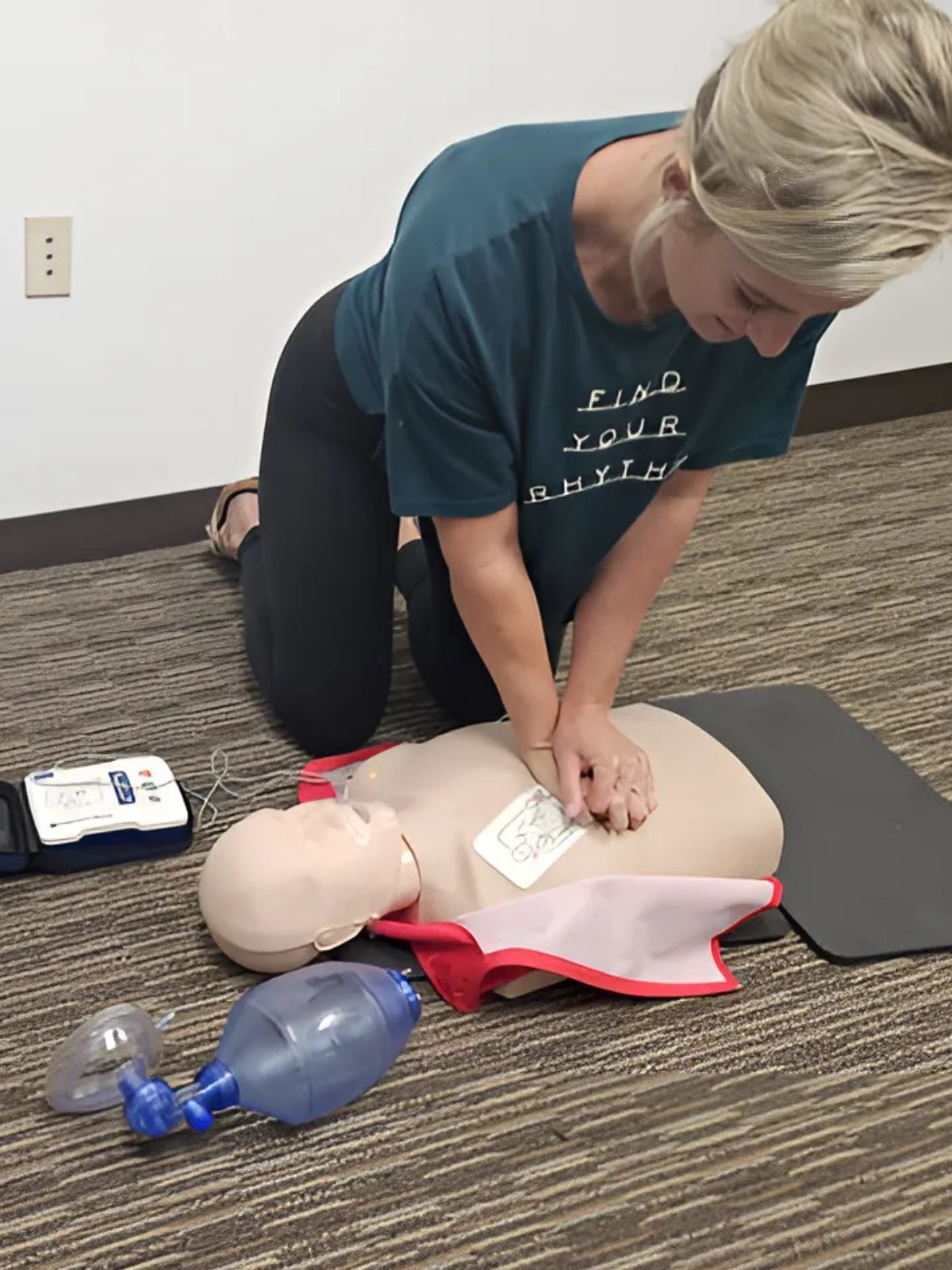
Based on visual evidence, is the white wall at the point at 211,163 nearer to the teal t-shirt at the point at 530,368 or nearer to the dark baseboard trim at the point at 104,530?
the dark baseboard trim at the point at 104,530

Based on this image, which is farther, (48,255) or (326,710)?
(48,255)

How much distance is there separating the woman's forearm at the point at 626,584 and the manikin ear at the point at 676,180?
0.40 m

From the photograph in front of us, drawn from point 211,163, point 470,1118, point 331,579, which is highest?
point 211,163

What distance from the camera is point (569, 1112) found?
3.88ft

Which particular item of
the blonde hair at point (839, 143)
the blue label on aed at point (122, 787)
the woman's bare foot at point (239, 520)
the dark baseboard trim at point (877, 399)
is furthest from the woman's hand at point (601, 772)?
the dark baseboard trim at point (877, 399)

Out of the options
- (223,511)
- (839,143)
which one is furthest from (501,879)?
(223,511)

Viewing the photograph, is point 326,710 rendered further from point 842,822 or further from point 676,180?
point 676,180

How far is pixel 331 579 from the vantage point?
1521 mm

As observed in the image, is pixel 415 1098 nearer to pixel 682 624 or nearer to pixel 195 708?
pixel 195 708

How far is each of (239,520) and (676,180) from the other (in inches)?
37.5

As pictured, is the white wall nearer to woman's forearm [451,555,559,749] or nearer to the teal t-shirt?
the teal t-shirt

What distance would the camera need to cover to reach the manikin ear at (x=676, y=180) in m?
1.02

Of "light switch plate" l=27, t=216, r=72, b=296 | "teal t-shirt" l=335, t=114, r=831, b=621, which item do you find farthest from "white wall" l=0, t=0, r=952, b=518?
"teal t-shirt" l=335, t=114, r=831, b=621

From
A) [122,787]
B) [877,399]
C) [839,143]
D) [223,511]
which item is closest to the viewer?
[839,143]
